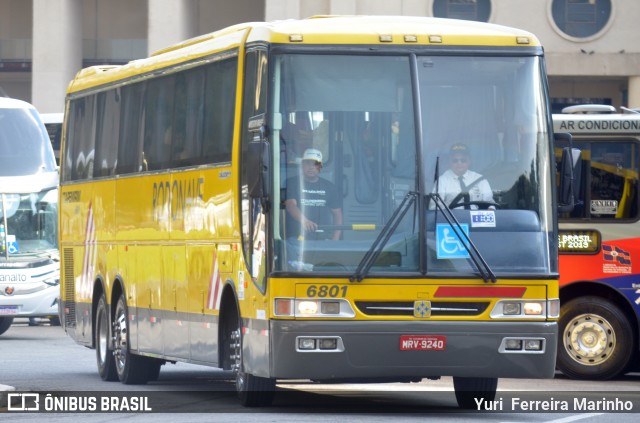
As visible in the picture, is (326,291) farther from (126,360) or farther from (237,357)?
(126,360)

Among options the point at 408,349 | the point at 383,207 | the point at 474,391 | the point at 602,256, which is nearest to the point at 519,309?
the point at 408,349

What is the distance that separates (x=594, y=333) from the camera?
18.9 m

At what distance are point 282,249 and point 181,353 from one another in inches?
130

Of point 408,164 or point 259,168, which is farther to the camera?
point 408,164

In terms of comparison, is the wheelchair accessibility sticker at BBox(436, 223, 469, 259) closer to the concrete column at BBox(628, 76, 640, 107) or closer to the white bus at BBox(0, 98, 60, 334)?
the white bus at BBox(0, 98, 60, 334)

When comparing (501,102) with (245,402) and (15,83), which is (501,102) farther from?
(15,83)

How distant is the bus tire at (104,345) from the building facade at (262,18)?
36.0 metres

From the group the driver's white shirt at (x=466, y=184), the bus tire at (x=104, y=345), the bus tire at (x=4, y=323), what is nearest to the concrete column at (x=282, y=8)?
the bus tire at (x=4, y=323)

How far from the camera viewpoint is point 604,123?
18969 millimetres

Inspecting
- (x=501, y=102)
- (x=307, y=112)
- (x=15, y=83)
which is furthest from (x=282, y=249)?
(x=15, y=83)

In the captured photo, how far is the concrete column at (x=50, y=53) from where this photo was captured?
193 ft

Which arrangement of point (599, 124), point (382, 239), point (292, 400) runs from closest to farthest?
point (382, 239) < point (292, 400) < point (599, 124)

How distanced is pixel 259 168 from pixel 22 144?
18.9m

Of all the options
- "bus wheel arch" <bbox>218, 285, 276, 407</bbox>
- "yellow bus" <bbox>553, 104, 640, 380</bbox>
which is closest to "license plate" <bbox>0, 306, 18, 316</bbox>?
"yellow bus" <bbox>553, 104, 640, 380</bbox>
